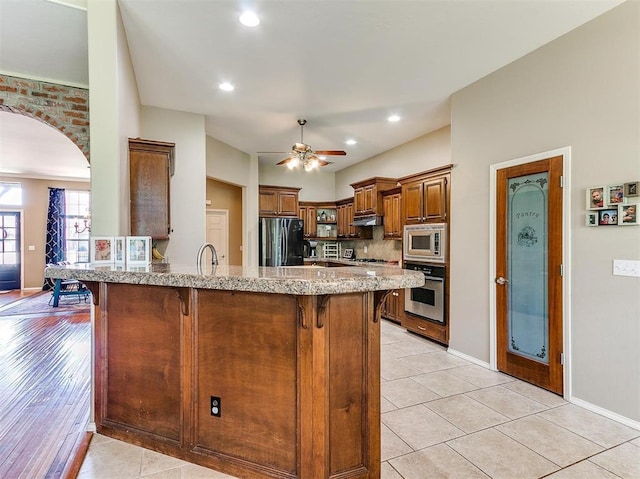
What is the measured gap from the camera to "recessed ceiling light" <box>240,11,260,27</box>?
2.66m

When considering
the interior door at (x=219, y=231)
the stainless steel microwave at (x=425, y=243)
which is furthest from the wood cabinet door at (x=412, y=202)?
the interior door at (x=219, y=231)

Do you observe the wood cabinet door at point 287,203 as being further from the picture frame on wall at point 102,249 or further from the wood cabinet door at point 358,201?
the picture frame on wall at point 102,249

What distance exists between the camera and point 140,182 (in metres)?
3.24

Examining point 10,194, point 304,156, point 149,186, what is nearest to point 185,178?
point 149,186

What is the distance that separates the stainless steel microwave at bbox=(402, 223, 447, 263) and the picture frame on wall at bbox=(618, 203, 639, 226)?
6.39 feet

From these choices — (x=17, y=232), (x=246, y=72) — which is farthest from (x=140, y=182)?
(x=17, y=232)

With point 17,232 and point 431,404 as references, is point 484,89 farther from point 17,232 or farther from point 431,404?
point 17,232

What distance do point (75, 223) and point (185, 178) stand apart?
682 centimetres

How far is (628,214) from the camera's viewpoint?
2.47 meters

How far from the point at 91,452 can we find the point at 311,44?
361 cm

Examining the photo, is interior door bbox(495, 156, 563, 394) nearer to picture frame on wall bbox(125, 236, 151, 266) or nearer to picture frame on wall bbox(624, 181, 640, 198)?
picture frame on wall bbox(624, 181, 640, 198)

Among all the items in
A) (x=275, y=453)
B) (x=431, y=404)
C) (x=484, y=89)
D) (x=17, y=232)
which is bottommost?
(x=431, y=404)

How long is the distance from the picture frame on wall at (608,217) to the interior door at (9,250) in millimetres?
12022

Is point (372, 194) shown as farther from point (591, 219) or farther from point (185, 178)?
point (591, 219)
